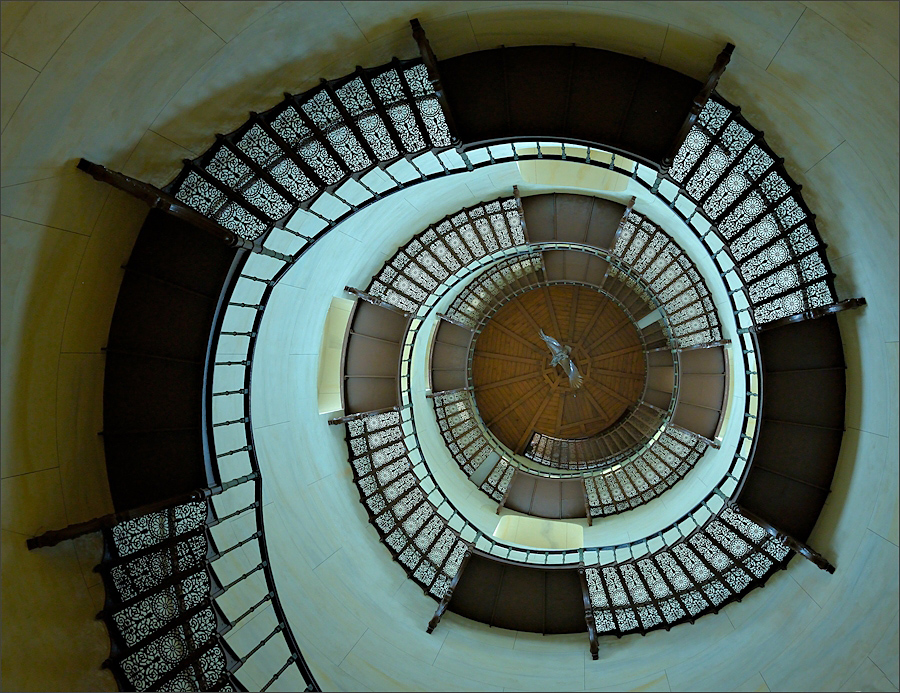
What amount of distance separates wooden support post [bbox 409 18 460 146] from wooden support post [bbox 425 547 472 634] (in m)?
Result: 9.15

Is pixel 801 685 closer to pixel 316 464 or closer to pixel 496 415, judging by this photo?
pixel 316 464

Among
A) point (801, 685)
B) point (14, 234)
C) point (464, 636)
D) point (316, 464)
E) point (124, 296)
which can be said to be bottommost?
point (464, 636)

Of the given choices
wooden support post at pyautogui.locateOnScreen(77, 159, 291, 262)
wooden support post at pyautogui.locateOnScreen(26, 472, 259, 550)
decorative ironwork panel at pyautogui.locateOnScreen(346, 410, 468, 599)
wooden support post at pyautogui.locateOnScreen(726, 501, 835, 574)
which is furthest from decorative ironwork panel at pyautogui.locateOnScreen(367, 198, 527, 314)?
wooden support post at pyautogui.locateOnScreen(726, 501, 835, 574)

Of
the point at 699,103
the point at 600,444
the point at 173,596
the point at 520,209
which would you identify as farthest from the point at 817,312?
the point at 600,444

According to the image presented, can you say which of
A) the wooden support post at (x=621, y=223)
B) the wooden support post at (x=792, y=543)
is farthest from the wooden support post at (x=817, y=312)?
the wooden support post at (x=621, y=223)

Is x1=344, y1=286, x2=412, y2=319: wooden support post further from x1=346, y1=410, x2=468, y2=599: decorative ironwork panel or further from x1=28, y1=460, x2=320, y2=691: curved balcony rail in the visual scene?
x1=28, y1=460, x2=320, y2=691: curved balcony rail

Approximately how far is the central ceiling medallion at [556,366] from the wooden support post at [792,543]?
30.0 feet

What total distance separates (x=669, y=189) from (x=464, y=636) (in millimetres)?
10661

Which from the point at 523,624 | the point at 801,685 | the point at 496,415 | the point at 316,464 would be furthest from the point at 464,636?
the point at 496,415

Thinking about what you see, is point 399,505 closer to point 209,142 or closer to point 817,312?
point 209,142

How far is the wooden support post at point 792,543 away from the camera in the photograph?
8.70m

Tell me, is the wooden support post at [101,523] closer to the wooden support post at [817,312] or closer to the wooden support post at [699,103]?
the wooden support post at [699,103]

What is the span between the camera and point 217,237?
7.85m

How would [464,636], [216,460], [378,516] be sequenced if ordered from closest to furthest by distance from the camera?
[216,460], [464,636], [378,516]
